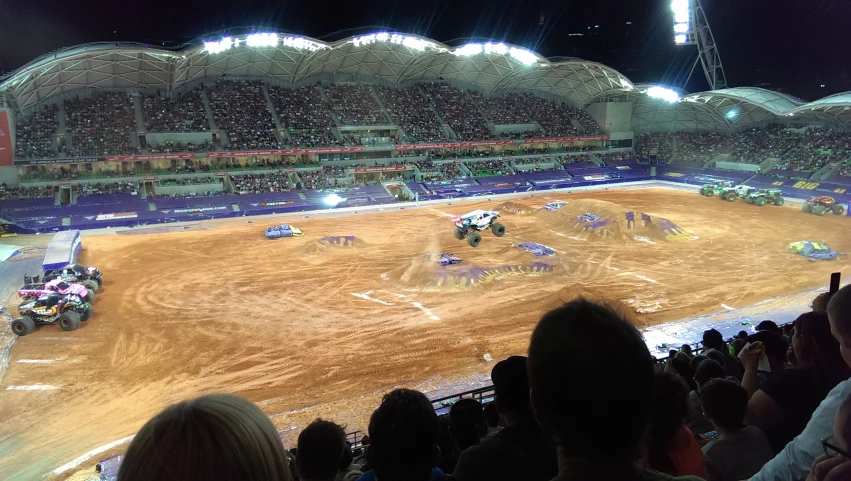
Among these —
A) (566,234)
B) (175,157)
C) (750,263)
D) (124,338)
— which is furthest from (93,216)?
(750,263)

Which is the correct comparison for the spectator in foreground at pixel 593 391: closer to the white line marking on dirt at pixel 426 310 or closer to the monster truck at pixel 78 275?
the white line marking on dirt at pixel 426 310

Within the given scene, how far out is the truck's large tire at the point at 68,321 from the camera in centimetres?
1755

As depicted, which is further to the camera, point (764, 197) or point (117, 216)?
point (764, 197)

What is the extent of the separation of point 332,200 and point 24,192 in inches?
926

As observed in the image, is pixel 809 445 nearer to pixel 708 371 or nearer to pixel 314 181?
pixel 708 371

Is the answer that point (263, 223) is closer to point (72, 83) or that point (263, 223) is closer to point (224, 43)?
point (224, 43)

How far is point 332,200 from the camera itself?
45.3m

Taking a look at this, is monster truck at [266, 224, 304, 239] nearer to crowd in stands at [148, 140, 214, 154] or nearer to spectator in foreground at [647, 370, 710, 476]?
crowd in stands at [148, 140, 214, 154]

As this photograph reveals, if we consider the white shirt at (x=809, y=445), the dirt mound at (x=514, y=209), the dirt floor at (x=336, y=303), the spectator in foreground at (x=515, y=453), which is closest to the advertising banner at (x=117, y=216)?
the dirt floor at (x=336, y=303)

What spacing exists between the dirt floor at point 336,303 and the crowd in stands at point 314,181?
12.4 metres

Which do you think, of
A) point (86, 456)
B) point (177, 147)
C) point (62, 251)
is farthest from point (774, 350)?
point (177, 147)

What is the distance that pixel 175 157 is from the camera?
4556cm

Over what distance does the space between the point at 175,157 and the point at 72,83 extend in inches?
512

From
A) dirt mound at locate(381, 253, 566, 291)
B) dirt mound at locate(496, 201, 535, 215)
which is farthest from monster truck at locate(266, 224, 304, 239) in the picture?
dirt mound at locate(496, 201, 535, 215)
